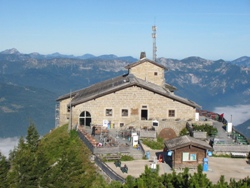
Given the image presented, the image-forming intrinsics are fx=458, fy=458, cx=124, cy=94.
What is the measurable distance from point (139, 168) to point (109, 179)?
322 cm

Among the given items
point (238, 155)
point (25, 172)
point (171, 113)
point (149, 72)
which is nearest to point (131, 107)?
point (171, 113)

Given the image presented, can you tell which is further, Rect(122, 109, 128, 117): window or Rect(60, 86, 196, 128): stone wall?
Rect(122, 109, 128, 117): window

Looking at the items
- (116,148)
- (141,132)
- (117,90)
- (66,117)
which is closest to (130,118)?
(117,90)

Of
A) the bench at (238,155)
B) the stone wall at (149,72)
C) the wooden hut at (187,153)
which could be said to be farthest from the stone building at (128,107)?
the wooden hut at (187,153)

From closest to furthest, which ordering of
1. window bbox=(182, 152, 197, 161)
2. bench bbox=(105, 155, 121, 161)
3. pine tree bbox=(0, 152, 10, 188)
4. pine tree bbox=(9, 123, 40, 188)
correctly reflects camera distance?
1. pine tree bbox=(9, 123, 40, 188)
2. pine tree bbox=(0, 152, 10, 188)
3. window bbox=(182, 152, 197, 161)
4. bench bbox=(105, 155, 121, 161)

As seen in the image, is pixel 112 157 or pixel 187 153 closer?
pixel 187 153

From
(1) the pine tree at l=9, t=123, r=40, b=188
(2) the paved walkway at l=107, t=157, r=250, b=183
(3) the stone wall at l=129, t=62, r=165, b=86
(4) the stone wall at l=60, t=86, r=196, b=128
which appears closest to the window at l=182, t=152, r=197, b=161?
(2) the paved walkway at l=107, t=157, r=250, b=183

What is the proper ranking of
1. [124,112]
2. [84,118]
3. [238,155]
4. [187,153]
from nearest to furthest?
[187,153], [238,155], [84,118], [124,112]

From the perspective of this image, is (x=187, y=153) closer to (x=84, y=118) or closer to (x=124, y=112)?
(x=124, y=112)

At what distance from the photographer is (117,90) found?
5091 cm

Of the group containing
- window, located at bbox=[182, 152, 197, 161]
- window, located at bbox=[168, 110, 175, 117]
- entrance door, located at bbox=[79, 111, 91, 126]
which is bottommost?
window, located at bbox=[182, 152, 197, 161]

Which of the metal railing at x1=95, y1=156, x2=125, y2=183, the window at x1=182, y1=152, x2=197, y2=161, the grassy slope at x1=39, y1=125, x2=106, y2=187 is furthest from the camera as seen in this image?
the window at x1=182, y1=152, x2=197, y2=161

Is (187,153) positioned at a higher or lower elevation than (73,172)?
higher

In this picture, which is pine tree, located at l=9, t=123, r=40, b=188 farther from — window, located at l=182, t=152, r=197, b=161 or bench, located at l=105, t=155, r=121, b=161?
window, located at l=182, t=152, r=197, b=161
